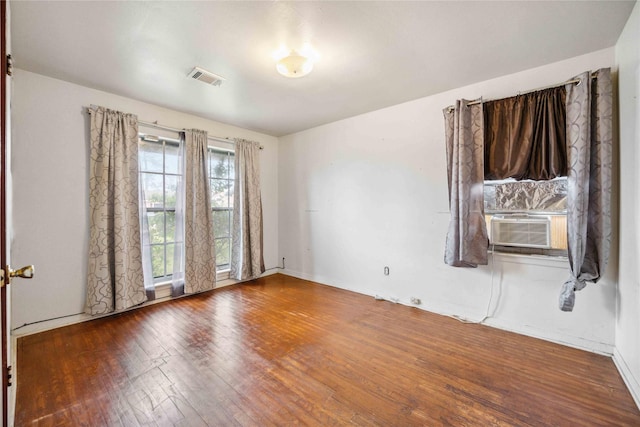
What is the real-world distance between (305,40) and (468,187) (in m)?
2.00

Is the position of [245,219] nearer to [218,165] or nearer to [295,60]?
[218,165]

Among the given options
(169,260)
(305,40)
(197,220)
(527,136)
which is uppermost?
(305,40)

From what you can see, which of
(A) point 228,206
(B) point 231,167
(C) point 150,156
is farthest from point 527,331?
(C) point 150,156

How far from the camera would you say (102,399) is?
1737 millimetres

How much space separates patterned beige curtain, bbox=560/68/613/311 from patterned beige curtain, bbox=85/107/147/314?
4210 millimetres

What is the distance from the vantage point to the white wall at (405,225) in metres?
2.44

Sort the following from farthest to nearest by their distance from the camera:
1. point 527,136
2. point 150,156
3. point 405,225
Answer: point 150,156 → point 405,225 → point 527,136

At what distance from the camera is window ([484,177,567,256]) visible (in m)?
2.45

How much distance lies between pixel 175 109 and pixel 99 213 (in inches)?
61.9

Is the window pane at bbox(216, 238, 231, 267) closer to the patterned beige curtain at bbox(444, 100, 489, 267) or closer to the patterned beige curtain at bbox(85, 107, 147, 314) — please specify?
the patterned beige curtain at bbox(85, 107, 147, 314)

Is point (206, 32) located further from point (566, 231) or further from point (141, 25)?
point (566, 231)

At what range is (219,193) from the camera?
4219mm

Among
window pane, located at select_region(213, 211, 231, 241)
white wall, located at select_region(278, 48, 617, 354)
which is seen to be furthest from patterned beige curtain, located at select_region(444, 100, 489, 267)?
window pane, located at select_region(213, 211, 231, 241)

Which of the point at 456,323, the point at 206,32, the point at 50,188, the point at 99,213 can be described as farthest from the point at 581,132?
the point at 50,188
